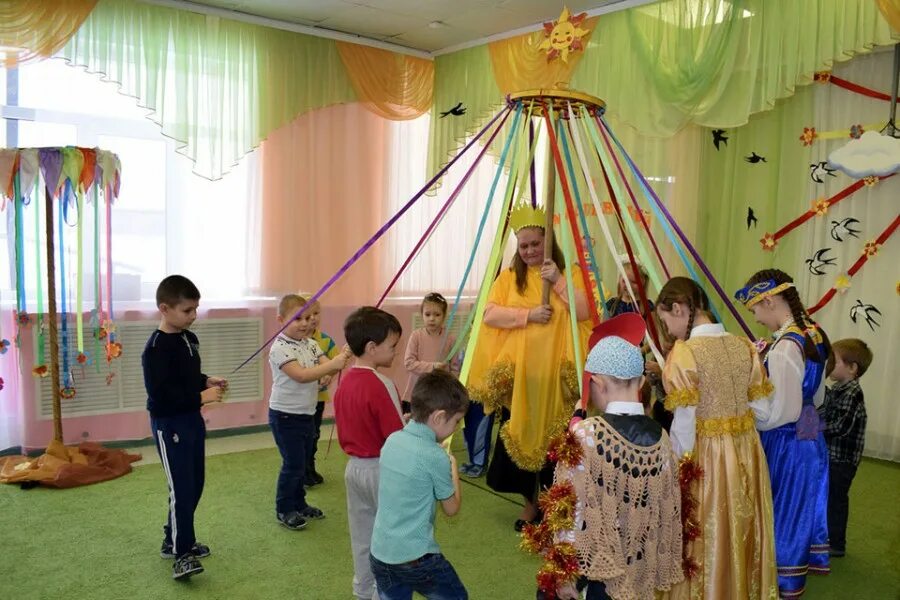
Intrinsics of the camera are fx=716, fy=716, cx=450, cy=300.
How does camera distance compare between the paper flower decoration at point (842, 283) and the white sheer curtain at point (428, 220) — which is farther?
the white sheer curtain at point (428, 220)

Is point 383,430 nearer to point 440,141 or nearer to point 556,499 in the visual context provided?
point 556,499

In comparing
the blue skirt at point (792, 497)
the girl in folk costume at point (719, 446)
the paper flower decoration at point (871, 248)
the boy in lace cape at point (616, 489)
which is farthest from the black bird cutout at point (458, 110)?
the boy in lace cape at point (616, 489)

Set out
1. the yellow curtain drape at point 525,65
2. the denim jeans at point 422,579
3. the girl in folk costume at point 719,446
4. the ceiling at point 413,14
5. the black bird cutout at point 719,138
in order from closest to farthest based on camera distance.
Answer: the denim jeans at point 422,579 → the girl in folk costume at point 719,446 → the ceiling at point 413,14 → the black bird cutout at point 719,138 → the yellow curtain drape at point 525,65

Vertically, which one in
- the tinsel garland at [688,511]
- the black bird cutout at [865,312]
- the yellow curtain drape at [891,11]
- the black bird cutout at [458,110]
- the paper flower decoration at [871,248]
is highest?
the yellow curtain drape at [891,11]

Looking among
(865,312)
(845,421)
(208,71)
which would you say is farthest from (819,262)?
(208,71)

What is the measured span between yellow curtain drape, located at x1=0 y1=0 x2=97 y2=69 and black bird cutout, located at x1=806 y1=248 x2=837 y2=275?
4.90 m

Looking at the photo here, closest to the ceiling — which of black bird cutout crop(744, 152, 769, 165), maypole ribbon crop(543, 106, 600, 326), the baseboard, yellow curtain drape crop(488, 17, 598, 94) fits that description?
yellow curtain drape crop(488, 17, 598, 94)

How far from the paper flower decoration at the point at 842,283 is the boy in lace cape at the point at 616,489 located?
344cm

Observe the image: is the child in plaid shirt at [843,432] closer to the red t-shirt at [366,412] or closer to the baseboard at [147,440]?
the red t-shirt at [366,412]

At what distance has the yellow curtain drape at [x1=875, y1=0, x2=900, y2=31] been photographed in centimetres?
359

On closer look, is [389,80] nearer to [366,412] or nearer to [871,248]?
[871,248]

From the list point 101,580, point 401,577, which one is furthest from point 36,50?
point 401,577

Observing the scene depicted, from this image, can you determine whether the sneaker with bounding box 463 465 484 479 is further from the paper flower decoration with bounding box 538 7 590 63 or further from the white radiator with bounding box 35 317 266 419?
the paper flower decoration with bounding box 538 7 590 63

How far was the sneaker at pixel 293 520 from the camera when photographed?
3359 millimetres
